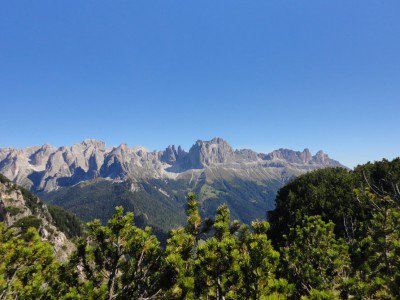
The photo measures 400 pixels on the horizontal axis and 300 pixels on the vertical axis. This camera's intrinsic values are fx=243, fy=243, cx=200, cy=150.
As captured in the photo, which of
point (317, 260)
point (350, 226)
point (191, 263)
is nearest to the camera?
point (191, 263)

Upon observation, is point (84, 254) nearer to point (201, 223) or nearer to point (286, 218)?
point (201, 223)

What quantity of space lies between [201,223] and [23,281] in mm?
12676

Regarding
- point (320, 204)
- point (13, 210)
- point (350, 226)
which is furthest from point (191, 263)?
point (13, 210)

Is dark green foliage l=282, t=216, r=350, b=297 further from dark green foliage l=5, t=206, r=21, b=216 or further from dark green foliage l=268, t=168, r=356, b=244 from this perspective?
dark green foliage l=5, t=206, r=21, b=216

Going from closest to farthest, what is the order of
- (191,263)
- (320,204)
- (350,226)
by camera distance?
(191,263) < (350,226) < (320,204)

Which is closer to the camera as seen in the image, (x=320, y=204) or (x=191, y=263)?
(x=191, y=263)

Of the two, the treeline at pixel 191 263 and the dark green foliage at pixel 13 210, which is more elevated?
the dark green foliage at pixel 13 210

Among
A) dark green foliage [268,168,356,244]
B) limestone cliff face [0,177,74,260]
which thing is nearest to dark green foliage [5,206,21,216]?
limestone cliff face [0,177,74,260]

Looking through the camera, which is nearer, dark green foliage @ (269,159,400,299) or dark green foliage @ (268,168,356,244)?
dark green foliage @ (269,159,400,299)

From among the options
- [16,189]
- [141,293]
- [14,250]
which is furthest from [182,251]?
[16,189]

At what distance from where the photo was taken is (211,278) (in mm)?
13773

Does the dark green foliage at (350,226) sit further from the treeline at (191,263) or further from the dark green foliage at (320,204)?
the treeline at (191,263)

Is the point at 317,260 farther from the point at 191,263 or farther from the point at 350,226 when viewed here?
the point at 350,226

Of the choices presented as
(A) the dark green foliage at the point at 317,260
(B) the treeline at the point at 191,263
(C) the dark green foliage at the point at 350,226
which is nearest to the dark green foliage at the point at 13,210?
(C) the dark green foliage at the point at 350,226
